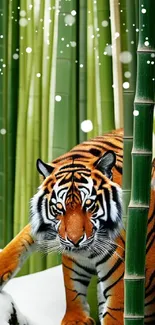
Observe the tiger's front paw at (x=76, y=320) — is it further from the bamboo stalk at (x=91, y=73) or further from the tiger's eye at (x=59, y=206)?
the bamboo stalk at (x=91, y=73)

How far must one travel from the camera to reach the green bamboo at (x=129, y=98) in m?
1.84

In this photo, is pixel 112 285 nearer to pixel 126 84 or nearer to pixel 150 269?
pixel 150 269

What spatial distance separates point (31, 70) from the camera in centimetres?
201

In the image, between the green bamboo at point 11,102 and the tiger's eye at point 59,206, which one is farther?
the green bamboo at point 11,102

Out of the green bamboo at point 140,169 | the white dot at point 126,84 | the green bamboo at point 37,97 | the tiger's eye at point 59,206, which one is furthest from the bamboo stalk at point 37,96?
the green bamboo at point 140,169

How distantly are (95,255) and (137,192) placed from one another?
0.32m

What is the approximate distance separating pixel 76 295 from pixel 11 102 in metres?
0.49

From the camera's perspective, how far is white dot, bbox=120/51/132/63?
193 centimetres

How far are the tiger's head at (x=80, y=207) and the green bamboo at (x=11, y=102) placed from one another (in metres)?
0.12

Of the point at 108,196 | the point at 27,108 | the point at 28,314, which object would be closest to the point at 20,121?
the point at 27,108

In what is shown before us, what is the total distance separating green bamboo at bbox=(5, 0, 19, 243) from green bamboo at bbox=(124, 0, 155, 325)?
0.43m

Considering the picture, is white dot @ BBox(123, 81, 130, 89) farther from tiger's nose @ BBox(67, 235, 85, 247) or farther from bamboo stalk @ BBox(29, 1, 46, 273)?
tiger's nose @ BBox(67, 235, 85, 247)

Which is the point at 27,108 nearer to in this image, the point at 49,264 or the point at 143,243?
the point at 49,264

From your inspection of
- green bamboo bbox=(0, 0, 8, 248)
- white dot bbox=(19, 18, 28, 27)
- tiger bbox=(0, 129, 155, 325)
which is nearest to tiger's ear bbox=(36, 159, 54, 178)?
tiger bbox=(0, 129, 155, 325)
